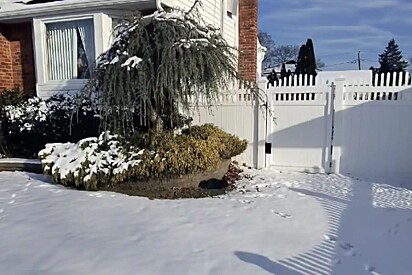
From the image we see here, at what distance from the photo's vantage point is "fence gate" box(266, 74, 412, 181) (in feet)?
20.7

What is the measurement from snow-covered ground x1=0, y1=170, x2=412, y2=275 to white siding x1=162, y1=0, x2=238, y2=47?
5244mm

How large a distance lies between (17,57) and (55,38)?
1356mm

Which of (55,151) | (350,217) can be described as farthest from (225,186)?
(55,151)

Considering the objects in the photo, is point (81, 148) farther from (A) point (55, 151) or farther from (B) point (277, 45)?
(B) point (277, 45)

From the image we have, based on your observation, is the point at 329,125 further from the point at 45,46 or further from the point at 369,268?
the point at 45,46

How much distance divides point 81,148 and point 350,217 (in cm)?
418

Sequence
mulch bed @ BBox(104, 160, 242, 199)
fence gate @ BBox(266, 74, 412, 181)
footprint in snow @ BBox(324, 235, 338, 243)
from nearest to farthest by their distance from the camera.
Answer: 1. footprint in snow @ BBox(324, 235, 338, 243)
2. mulch bed @ BBox(104, 160, 242, 199)
3. fence gate @ BBox(266, 74, 412, 181)

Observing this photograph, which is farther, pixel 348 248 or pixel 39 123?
pixel 39 123

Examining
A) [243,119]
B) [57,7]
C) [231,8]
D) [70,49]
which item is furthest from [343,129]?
[231,8]

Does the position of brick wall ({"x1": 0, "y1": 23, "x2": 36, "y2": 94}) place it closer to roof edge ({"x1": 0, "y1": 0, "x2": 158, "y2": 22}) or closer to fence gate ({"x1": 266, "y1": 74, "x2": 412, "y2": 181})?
roof edge ({"x1": 0, "y1": 0, "x2": 158, "y2": 22})

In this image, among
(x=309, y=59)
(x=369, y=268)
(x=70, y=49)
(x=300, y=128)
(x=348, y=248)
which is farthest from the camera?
(x=309, y=59)

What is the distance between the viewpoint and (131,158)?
5.58 m

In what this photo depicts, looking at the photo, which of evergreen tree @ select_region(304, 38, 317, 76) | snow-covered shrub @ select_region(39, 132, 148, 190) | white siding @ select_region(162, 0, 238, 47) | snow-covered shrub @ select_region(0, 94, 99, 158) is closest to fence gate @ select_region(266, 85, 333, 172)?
snow-covered shrub @ select_region(39, 132, 148, 190)

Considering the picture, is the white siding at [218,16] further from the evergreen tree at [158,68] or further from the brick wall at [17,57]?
the brick wall at [17,57]
